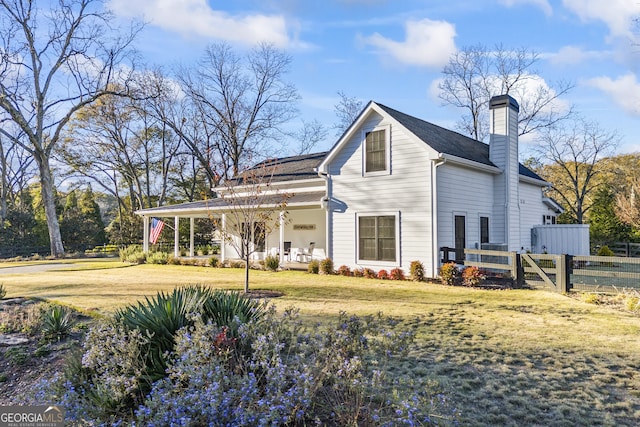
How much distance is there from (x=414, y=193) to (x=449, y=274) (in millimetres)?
2905

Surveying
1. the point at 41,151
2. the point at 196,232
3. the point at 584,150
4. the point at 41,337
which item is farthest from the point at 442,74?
the point at 41,337

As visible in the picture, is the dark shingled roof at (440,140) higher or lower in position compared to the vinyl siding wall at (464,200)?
higher

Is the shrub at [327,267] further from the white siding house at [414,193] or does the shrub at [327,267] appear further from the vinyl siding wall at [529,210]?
the vinyl siding wall at [529,210]

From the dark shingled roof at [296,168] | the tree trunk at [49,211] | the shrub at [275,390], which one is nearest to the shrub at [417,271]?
the dark shingled roof at [296,168]

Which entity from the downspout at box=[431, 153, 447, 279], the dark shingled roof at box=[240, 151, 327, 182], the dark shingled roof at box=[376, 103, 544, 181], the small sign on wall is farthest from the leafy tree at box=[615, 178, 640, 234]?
the small sign on wall

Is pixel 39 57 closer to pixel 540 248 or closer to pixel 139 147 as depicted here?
pixel 139 147

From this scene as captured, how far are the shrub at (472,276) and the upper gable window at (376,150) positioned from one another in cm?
441

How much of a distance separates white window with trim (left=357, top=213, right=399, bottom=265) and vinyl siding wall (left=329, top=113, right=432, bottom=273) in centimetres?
13

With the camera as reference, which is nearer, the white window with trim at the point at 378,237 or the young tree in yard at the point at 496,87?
the white window with trim at the point at 378,237

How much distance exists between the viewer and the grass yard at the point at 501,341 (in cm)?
399

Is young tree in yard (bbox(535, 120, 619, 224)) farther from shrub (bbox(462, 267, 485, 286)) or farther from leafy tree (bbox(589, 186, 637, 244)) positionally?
shrub (bbox(462, 267, 485, 286))

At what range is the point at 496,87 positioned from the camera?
3164cm

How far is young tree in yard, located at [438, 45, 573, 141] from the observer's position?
3045 centimetres

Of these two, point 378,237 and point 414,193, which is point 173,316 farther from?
point 378,237
